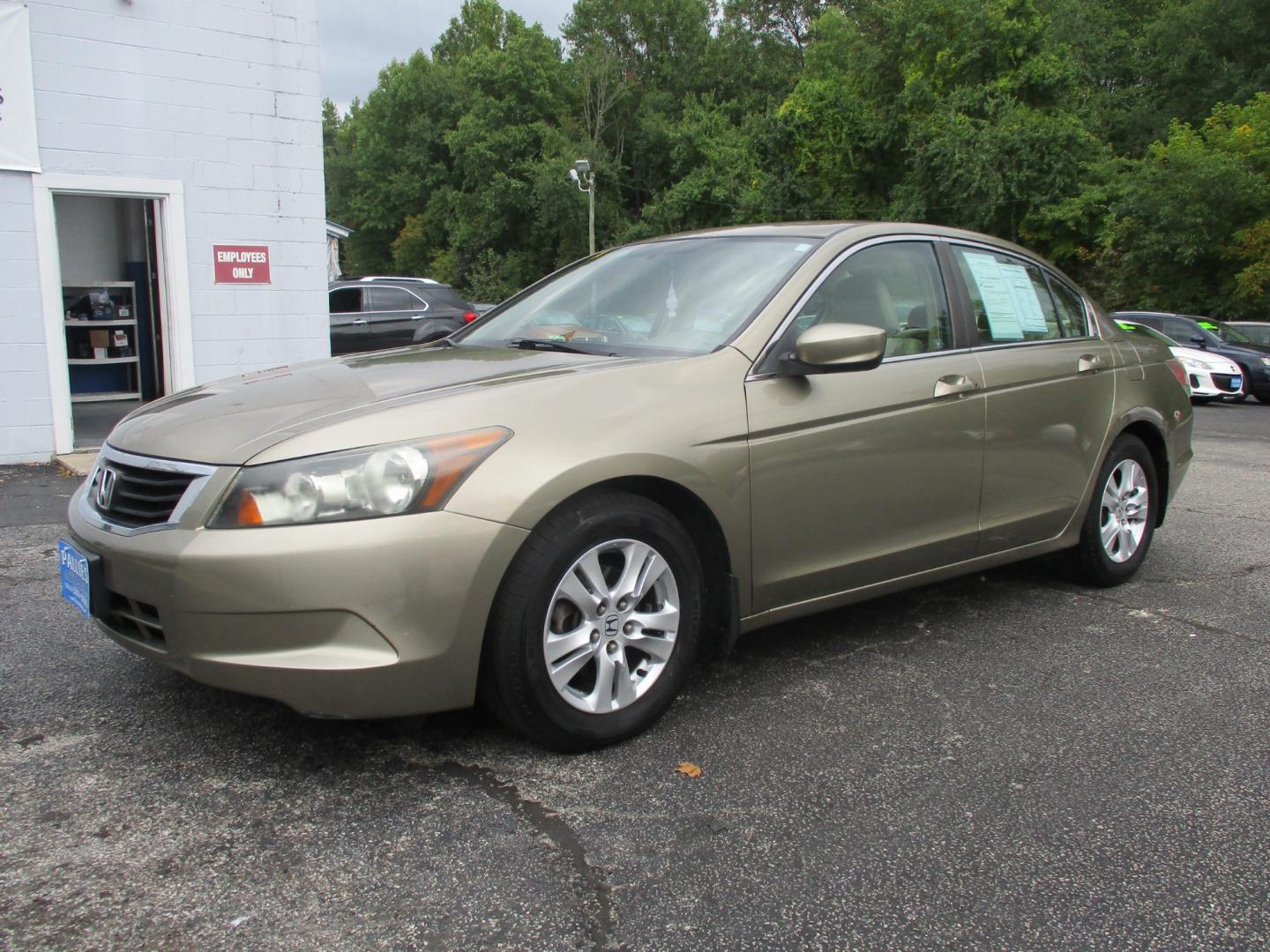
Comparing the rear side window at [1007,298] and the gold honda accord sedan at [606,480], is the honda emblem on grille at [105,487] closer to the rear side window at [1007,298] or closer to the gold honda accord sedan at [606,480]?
the gold honda accord sedan at [606,480]

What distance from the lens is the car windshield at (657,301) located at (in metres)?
3.48

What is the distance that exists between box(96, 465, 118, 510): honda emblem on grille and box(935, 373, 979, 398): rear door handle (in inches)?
105

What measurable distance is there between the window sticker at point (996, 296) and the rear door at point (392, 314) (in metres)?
11.5

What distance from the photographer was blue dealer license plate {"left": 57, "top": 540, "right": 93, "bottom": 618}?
2852 mm

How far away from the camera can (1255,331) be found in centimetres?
1877

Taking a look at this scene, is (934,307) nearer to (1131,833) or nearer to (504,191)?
(1131,833)

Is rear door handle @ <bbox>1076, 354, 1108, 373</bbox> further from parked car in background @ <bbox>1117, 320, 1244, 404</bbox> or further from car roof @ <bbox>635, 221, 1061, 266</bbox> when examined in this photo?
parked car in background @ <bbox>1117, 320, 1244, 404</bbox>

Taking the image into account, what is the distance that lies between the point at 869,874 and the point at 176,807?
1680 mm

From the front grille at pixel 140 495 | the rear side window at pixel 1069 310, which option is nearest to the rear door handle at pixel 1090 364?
the rear side window at pixel 1069 310

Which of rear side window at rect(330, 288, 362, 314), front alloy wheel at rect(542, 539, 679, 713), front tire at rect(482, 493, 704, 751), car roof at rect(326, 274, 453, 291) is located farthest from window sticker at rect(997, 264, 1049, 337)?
rear side window at rect(330, 288, 362, 314)

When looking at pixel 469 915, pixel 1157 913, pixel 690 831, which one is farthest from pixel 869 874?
pixel 469 915

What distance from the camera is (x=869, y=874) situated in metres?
2.37

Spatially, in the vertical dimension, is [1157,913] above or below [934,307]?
below

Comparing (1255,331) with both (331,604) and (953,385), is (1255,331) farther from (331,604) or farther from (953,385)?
(331,604)
